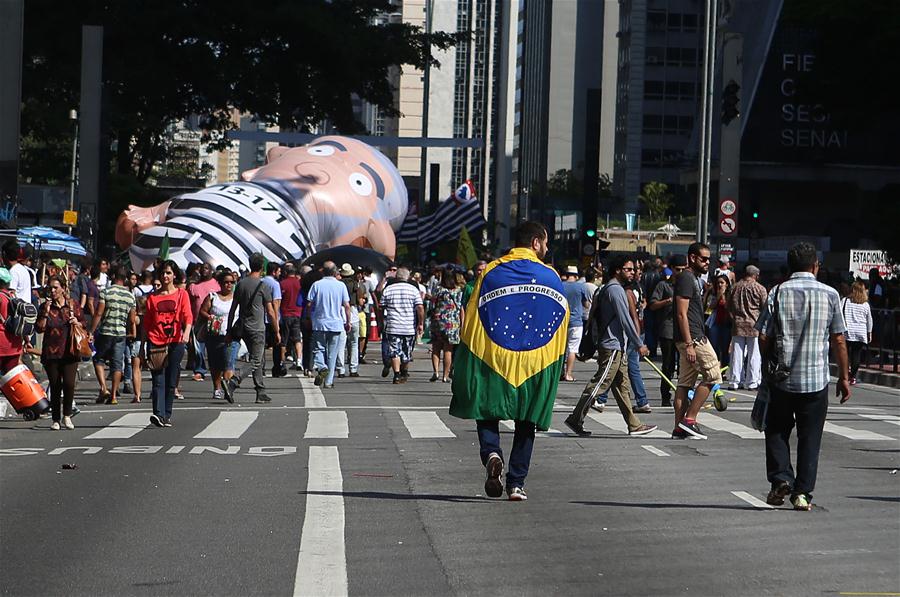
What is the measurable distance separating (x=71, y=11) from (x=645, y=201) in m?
80.0

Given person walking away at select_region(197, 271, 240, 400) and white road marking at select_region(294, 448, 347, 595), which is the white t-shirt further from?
white road marking at select_region(294, 448, 347, 595)

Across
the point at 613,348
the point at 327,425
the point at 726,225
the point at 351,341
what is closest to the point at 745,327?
the point at 351,341

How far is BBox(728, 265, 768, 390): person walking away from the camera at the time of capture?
22297 millimetres

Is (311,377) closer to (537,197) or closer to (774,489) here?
(774,489)

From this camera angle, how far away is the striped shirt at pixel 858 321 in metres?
25.6

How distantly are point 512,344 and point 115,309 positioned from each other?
35.1 ft

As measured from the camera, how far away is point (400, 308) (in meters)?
23.9

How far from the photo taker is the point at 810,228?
8225 centimetres

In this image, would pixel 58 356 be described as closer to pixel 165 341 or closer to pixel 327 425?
pixel 165 341

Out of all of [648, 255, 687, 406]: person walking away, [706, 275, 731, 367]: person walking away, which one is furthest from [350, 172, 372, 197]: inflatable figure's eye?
[648, 255, 687, 406]: person walking away

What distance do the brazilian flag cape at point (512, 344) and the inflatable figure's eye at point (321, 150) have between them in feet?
113

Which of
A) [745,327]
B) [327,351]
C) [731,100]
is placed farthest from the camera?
[731,100]

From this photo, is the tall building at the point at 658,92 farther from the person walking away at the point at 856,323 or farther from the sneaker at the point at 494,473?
the sneaker at the point at 494,473

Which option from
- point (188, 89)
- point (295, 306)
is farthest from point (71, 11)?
point (295, 306)
